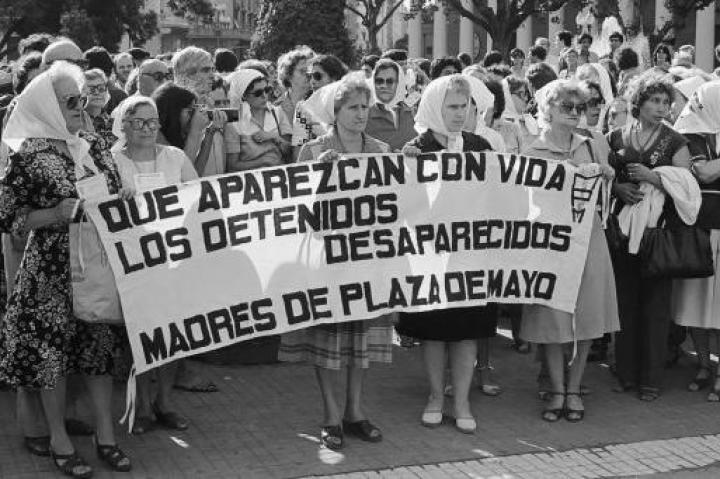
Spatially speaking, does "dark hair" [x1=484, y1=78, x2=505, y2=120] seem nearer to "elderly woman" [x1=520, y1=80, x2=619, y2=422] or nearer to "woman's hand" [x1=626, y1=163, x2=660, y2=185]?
"elderly woman" [x1=520, y1=80, x2=619, y2=422]

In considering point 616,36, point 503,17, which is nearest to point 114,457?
point 616,36

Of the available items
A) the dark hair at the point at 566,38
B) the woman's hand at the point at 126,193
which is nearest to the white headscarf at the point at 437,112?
the woman's hand at the point at 126,193

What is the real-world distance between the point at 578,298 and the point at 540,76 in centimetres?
343

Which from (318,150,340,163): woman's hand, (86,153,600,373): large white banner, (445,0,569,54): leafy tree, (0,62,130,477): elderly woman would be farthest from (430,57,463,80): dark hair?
(445,0,569,54): leafy tree

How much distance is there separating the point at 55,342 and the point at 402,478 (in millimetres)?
1783

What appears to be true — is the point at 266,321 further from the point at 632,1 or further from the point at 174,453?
the point at 632,1

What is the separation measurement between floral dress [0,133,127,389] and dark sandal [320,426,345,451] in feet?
4.62

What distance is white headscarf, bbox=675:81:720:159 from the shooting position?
7121 mm

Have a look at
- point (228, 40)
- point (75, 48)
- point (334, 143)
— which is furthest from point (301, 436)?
point (228, 40)

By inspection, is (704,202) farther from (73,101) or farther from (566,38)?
(566,38)

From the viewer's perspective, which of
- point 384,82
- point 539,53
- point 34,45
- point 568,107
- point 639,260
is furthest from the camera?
point 539,53

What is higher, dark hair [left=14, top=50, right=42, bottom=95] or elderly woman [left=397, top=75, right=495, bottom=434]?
dark hair [left=14, top=50, right=42, bottom=95]

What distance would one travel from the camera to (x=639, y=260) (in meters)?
7.25

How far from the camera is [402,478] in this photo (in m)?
5.77
